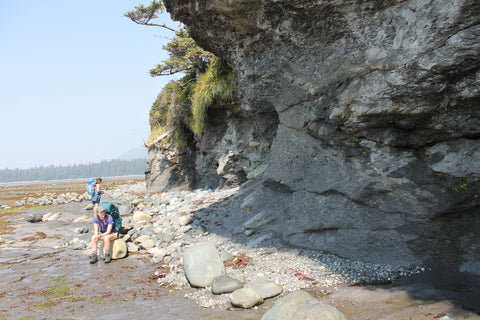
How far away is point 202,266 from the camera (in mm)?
6578

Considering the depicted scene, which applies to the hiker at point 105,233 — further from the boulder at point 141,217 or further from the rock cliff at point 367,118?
the rock cliff at point 367,118

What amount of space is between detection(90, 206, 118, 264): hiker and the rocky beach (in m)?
0.31

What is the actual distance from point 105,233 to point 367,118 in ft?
26.0

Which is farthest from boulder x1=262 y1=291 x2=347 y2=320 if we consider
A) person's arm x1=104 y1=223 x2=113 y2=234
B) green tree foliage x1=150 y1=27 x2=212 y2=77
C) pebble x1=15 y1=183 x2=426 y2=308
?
green tree foliage x1=150 y1=27 x2=212 y2=77

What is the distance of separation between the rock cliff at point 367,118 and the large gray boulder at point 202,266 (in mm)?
1971

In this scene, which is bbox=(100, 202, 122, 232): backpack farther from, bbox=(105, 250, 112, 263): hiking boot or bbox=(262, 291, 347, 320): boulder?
bbox=(262, 291, 347, 320): boulder

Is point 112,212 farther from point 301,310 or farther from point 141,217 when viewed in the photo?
point 301,310

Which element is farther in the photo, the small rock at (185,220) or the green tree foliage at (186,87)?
the green tree foliage at (186,87)

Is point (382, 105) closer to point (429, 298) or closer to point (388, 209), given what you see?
point (388, 209)

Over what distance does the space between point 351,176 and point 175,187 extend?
14.9 metres

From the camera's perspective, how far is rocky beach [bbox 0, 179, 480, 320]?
479 cm

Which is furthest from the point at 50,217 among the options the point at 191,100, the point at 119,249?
the point at 119,249

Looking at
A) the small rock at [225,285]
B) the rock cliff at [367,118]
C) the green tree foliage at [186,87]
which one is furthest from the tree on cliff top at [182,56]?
the small rock at [225,285]

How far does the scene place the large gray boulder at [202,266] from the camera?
20.9 ft
